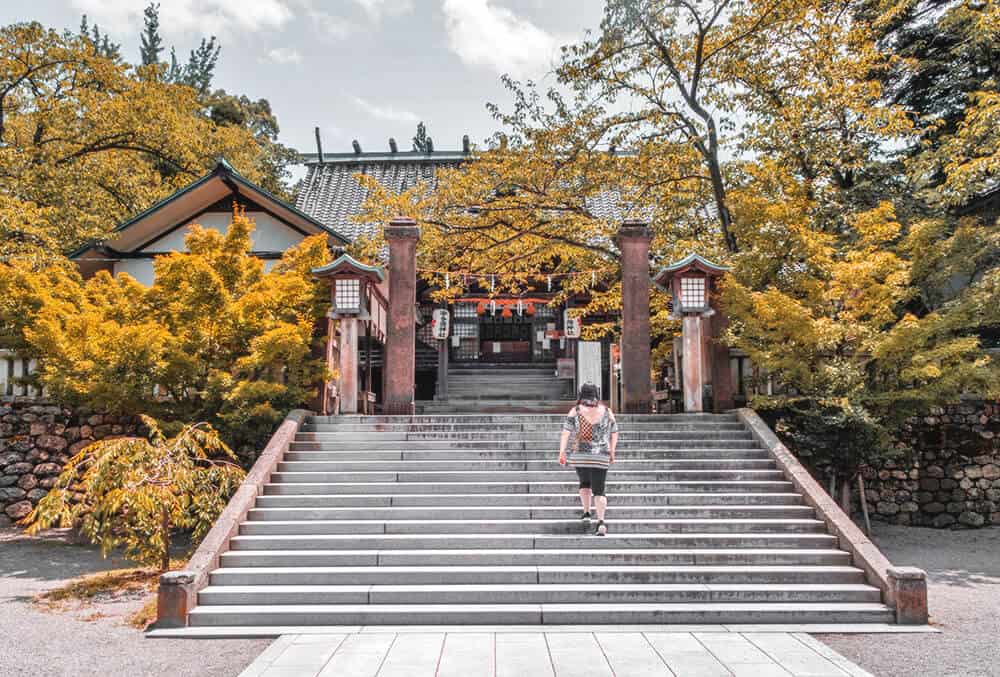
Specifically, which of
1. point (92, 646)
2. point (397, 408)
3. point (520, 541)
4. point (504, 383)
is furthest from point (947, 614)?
point (504, 383)

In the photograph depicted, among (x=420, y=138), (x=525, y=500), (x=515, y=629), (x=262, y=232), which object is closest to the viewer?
(x=515, y=629)

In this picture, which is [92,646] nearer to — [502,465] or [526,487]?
[526,487]

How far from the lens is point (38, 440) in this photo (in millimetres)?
12789

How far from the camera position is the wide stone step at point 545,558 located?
820 cm

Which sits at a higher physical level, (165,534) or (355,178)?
(355,178)

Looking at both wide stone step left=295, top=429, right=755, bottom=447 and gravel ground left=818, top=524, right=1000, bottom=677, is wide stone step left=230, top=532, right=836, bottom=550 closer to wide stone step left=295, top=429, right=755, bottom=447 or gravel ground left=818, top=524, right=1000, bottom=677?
gravel ground left=818, top=524, right=1000, bottom=677

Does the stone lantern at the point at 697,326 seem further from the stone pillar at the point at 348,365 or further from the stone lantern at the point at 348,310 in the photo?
the stone pillar at the point at 348,365

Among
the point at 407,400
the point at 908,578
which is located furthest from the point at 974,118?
the point at 407,400

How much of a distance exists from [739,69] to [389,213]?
7.65 metres

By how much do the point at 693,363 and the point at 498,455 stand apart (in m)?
4.14

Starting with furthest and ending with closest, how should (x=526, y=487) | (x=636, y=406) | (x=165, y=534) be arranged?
(x=636, y=406) → (x=526, y=487) → (x=165, y=534)

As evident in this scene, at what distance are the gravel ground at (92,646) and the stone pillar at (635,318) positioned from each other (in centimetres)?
774

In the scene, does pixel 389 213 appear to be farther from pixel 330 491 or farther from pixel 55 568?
pixel 55 568

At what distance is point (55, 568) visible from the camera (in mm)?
10234
